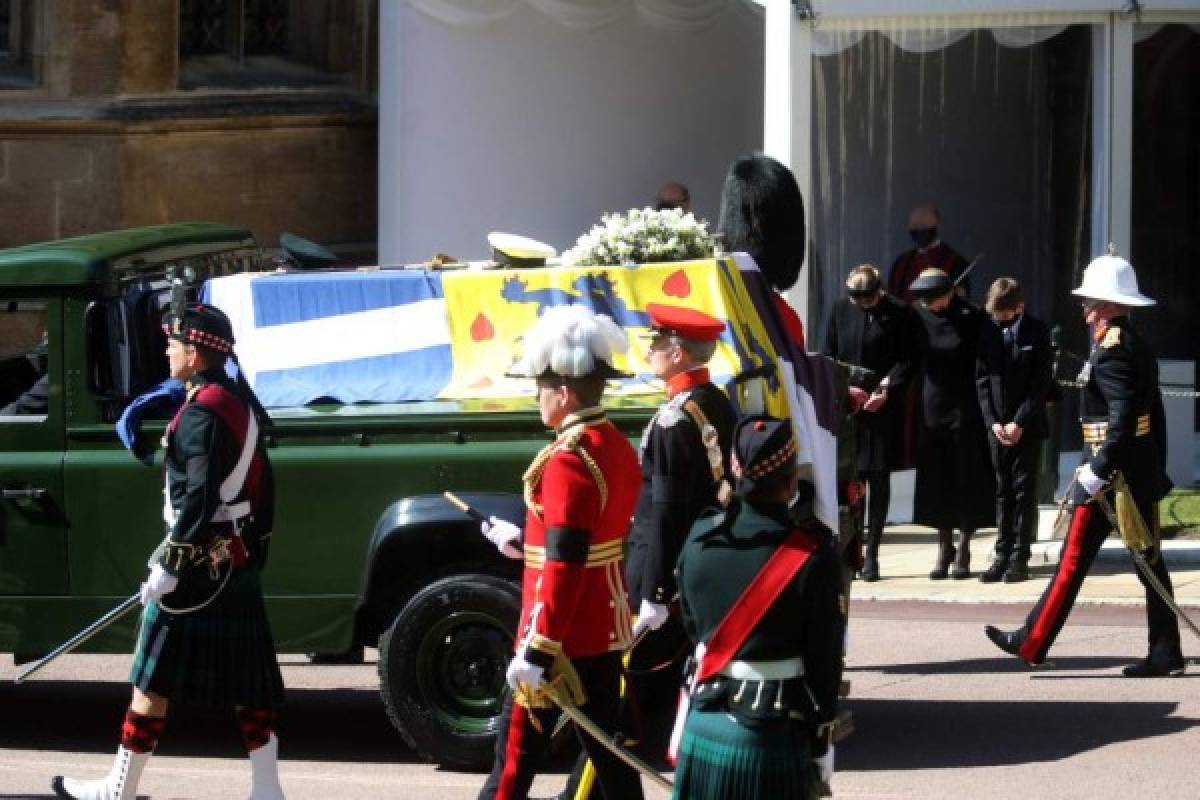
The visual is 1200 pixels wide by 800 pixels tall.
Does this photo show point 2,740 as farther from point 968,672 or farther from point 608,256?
point 968,672

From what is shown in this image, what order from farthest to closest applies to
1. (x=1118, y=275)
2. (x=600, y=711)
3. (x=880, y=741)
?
1. (x=1118, y=275)
2. (x=880, y=741)
3. (x=600, y=711)

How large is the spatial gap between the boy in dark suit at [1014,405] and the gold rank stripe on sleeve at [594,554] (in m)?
7.05

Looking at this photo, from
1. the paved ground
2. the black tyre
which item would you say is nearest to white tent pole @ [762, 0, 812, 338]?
the paved ground

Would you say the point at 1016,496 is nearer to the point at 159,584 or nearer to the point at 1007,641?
the point at 1007,641

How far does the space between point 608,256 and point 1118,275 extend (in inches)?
101

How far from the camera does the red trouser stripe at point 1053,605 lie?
10.8 meters

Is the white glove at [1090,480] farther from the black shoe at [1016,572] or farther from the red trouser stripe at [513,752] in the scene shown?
the red trouser stripe at [513,752]

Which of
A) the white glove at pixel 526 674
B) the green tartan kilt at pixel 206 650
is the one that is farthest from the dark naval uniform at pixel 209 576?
the white glove at pixel 526 674

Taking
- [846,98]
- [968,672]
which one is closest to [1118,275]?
[968,672]

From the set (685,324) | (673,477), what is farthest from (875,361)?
(673,477)

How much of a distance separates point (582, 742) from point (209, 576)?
5.06ft

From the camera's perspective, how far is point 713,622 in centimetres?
623

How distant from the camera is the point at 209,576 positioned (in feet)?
26.8

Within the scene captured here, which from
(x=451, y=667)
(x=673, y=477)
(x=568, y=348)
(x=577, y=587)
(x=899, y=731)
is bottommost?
(x=899, y=731)
